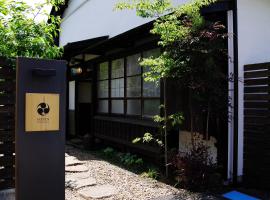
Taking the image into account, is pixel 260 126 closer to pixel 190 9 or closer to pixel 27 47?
pixel 190 9

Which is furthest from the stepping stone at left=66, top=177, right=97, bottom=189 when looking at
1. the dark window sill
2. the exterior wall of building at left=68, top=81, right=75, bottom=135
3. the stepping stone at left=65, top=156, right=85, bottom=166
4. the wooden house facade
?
the exterior wall of building at left=68, top=81, right=75, bottom=135

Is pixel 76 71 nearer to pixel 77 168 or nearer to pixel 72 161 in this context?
pixel 72 161

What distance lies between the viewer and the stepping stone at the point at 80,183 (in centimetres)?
640

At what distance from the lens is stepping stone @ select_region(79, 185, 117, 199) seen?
5.80 metres

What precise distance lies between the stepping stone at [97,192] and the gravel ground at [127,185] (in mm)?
101

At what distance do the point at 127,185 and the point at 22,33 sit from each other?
3649 mm

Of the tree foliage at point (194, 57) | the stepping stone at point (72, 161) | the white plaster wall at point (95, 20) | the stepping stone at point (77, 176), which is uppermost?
the white plaster wall at point (95, 20)

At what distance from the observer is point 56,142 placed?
159 inches

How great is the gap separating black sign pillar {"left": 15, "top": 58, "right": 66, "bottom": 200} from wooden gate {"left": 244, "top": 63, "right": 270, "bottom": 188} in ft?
12.5

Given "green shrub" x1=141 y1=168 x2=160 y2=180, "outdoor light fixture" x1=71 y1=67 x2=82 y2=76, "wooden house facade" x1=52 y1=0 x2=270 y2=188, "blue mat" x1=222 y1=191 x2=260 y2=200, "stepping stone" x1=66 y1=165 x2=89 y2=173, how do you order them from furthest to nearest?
"outdoor light fixture" x1=71 y1=67 x2=82 y2=76
"stepping stone" x1=66 y1=165 x2=89 y2=173
"green shrub" x1=141 y1=168 x2=160 y2=180
"wooden house facade" x1=52 y1=0 x2=270 y2=188
"blue mat" x1=222 y1=191 x2=260 y2=200

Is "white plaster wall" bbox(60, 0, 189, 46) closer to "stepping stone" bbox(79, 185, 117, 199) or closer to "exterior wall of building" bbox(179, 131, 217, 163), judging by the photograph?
"exterior wall of building" bbox(179, 131, 217, 163)

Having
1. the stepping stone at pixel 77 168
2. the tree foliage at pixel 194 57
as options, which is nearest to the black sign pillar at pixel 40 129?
the tree foliage at pixel 194 57

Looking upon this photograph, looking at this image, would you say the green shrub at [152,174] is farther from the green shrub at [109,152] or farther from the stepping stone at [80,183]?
the green shrub at [109,152]

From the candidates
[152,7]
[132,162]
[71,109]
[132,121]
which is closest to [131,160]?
[132,162]
